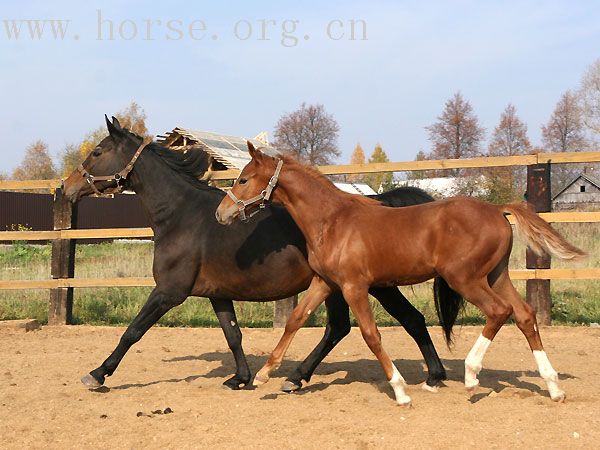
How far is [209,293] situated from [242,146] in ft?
82.0

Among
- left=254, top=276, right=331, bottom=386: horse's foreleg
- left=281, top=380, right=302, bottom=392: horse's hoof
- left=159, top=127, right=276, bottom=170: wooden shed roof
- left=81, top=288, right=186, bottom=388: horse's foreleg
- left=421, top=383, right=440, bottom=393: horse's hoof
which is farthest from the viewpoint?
left=159, top=127, right=276, bottom=170: wooden shed roof

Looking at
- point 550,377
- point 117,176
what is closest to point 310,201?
point 117,176

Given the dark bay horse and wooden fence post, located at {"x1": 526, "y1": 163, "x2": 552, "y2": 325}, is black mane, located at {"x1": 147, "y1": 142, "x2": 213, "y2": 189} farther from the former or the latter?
wooden fence post, located at {"x1": 526, "y1": 163, "x2": 552, "y2": 325}

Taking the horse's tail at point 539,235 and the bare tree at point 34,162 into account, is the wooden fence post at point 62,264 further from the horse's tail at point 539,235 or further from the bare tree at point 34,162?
the bare tree at point 34,162

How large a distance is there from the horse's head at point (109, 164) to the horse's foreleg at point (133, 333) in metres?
1.22

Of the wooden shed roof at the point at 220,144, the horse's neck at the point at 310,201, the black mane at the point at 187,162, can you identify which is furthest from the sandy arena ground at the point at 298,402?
the wooden shed roof at the point at 220,144

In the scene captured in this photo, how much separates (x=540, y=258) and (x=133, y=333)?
468 cm

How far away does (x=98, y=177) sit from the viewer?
6.06 meters

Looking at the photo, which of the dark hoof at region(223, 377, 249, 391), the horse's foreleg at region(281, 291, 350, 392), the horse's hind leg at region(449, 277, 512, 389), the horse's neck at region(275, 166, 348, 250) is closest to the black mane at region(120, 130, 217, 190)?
the horse's neck at region(275, 166, 348, 250)

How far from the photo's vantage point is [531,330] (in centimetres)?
462

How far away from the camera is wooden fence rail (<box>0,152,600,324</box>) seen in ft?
24.9

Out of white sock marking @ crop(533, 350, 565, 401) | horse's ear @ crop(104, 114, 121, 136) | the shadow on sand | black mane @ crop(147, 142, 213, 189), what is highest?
horse's ear @ crop(104, 114, 121, 136)

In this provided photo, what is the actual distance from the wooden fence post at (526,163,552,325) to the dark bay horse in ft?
10.0

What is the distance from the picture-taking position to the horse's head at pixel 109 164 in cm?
599
